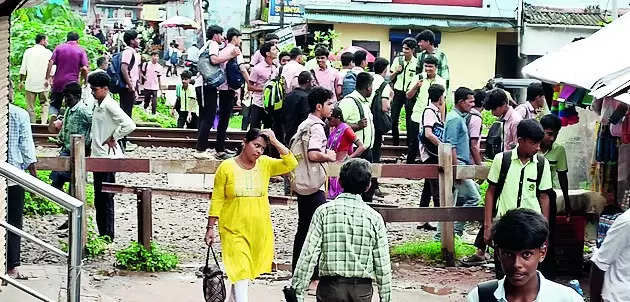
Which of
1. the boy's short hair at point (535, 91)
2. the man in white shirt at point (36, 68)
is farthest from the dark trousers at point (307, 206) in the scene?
the man in white shirt at point (36, 68)

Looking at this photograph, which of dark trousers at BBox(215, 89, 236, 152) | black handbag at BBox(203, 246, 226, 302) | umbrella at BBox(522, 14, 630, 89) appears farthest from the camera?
dark trousers at BBox(215, 89, 236, 152)

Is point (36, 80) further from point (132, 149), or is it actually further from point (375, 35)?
A: point (375, 35)

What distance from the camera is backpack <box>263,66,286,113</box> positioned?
566 inches

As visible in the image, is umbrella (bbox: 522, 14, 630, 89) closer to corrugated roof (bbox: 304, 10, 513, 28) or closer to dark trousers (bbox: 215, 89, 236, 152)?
dark trousers (bbox: 215, 89, 236, 152)

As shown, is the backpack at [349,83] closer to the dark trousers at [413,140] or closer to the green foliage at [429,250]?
the dark trousers at [413,140]

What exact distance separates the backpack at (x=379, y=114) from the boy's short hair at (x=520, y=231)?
910 cm

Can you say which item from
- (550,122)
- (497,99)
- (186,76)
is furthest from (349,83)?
(186,76)

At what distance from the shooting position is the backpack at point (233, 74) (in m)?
14.8

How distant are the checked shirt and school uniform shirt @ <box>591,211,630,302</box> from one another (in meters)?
1.51

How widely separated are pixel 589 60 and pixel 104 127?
4.68 metres

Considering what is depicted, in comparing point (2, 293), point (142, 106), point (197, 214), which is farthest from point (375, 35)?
point (2, 293)

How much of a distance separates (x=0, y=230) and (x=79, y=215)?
7.69 feet

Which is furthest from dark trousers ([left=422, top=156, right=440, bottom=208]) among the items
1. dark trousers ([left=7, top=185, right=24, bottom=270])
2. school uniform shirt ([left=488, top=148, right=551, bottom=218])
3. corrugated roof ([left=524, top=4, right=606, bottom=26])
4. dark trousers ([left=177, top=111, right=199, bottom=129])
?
corrugated roof ([left=524, top=4, right=606, bottom=26])

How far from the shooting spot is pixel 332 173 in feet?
34.4
